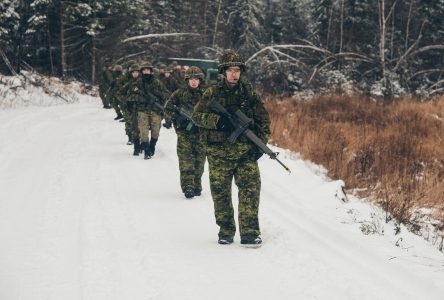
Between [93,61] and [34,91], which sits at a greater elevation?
[93,61]

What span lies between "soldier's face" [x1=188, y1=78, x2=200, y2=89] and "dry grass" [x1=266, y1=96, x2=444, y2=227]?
2.90 meters

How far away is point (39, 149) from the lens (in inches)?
430

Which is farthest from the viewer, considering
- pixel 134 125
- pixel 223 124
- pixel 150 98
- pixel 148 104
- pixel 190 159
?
pixel 134 125

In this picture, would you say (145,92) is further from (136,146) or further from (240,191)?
(240,191)

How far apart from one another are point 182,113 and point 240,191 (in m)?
2.42

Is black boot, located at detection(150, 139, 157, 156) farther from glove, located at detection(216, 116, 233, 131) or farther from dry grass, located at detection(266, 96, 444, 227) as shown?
glove, located at detection(216, 116, 233, 131)

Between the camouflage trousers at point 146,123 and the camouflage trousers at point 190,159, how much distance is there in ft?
8.99

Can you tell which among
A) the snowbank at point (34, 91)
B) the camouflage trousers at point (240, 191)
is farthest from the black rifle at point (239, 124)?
the snowbank at point (34, 91)

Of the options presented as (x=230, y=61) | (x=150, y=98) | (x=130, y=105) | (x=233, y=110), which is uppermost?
(x=230, y=61)

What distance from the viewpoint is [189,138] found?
303 inches

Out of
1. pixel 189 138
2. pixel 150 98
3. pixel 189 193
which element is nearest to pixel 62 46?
pixel 150 98

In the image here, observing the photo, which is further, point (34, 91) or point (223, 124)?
point (34, 91)

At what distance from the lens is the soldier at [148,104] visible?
1019cm

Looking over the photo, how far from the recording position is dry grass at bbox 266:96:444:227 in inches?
285
